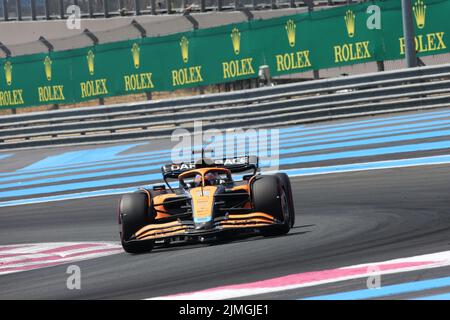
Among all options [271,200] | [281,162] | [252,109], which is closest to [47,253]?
[271,200]

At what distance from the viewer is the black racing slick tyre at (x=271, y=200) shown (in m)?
11.0

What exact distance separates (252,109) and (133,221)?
1219 cm

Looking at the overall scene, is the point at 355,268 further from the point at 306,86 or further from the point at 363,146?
the point at 306,86

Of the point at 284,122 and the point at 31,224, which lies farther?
the point at 284,122

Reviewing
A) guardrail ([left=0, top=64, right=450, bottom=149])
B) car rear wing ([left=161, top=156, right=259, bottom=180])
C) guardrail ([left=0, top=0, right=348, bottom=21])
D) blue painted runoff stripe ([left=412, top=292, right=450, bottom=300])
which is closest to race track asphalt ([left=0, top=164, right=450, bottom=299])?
blue painted runoff stripe ([left=412, top=292, right=450, bottom=300])

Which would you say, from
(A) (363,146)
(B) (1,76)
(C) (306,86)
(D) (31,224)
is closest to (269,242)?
(D) (31,224)

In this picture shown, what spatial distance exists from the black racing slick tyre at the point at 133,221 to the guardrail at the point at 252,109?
37.4ft

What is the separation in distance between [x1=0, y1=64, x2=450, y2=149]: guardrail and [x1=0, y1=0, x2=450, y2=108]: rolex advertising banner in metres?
0.90

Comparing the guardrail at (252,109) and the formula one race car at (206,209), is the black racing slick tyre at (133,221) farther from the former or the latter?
the guardrail at (252,109)

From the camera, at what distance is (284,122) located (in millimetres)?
23125

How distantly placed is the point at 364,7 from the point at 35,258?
13.0 meters

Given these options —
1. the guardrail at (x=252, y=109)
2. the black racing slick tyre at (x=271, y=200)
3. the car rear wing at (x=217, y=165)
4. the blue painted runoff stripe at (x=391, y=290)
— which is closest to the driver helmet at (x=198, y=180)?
the car rear wing at (x=217, y=165)

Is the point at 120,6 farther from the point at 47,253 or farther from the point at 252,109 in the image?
the point at 47,253

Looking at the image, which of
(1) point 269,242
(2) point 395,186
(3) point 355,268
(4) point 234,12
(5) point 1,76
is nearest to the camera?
(3) point 355,268
